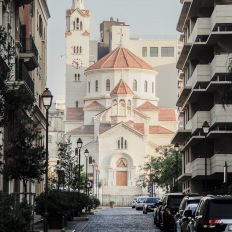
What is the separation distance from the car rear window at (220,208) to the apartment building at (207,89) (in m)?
38.4

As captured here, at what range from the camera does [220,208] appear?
28.0 metres

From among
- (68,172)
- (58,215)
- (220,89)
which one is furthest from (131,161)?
(58,215)

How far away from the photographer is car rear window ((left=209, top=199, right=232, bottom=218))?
27.9 meters

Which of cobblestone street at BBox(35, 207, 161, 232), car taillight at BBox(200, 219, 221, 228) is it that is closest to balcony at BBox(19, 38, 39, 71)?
cobblestone street at BBox(35, 207, 161, 232)

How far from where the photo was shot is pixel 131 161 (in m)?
200

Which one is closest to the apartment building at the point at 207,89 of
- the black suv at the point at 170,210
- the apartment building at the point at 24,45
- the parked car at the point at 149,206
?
the parked car at the point at 149,206

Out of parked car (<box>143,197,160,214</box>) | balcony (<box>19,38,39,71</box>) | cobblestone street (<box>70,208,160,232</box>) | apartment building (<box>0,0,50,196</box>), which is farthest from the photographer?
parked car (<box>143,197,160,214</box>)

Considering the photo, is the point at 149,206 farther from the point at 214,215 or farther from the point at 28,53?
the point at 214,215

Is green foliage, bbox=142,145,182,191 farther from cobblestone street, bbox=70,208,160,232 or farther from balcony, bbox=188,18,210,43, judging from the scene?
cobblestone street, bbox=70,208,160,232

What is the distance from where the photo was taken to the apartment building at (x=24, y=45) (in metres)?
48.4

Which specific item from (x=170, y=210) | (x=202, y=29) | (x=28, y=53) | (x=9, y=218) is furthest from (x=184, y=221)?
(x=202, y=29)

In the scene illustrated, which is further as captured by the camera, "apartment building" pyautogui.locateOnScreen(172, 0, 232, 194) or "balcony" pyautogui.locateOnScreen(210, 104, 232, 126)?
"balcony" pyautogui.locateOnScreen(210, 104, 232, 126)

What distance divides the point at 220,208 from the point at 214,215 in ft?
0.94

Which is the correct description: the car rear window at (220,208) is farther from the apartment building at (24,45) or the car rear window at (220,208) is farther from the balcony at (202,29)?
the balcony at (202,29)
